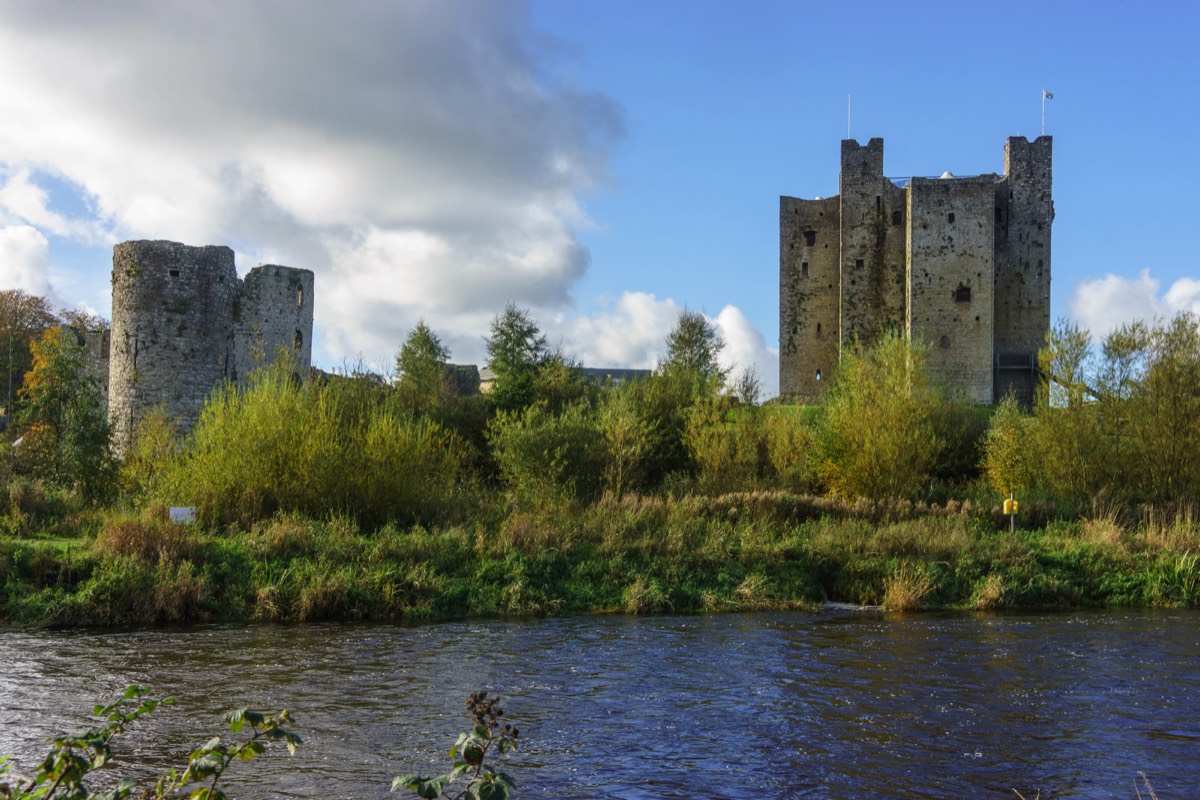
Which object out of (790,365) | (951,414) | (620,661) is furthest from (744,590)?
(790,365)

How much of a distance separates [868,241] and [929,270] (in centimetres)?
312

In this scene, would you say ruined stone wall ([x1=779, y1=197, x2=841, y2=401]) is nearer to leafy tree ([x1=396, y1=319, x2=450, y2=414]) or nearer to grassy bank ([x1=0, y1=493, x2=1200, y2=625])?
leafy tree ([x1=396, y1=319, x2=450, y2=414])

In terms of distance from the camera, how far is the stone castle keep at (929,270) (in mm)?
43438

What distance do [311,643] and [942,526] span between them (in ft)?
42.3

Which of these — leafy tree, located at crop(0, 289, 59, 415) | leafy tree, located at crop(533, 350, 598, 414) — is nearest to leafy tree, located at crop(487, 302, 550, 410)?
leafy tree, located at crop(533, 350, 598, 414)

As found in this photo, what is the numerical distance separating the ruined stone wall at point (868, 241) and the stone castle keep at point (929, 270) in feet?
Answer: 0.14

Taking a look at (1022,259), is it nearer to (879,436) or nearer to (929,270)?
(929,270)

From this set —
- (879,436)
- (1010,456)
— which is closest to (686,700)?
(879,436)

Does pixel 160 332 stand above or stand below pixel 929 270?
below

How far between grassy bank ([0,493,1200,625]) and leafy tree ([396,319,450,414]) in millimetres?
11019

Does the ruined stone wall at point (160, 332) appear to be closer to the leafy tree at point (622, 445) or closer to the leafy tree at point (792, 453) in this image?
the leafy tree at point (622, 445)

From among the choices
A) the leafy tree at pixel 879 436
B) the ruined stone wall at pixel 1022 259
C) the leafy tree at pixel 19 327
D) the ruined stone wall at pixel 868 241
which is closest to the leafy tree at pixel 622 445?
the leafy tree at pixel 879 436

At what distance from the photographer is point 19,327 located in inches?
2000

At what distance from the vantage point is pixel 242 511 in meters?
19.0
